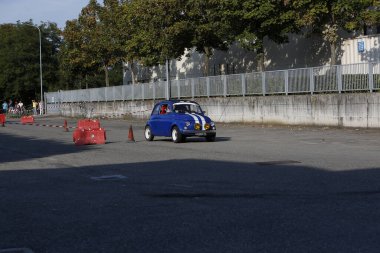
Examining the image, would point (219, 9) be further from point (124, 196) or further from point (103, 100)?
point (124, 196)

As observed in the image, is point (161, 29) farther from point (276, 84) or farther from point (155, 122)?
point (155, 122)

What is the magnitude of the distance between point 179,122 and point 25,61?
6618 centimetres

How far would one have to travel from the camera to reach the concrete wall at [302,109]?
26531mm

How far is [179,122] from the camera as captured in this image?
22266mm

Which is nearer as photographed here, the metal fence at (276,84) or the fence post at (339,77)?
the metal fence at (276,84)

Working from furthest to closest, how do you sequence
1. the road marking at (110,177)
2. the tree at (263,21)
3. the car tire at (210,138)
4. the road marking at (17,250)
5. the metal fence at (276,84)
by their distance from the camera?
the tree at (263,21), the metal fence at (276,84), the car tire at (210,138), the road marking at (110,177), the road marking at (17,250)

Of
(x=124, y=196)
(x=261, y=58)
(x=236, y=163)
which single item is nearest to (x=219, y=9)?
(x=261, y=58)

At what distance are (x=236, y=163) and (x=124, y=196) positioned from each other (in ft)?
16.5

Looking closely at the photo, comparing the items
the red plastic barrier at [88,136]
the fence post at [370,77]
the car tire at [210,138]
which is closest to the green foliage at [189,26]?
the fence post at [370,77]

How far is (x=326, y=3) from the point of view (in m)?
30.1

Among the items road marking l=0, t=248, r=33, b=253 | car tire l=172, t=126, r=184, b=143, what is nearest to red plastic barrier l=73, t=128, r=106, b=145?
car tire l=172, t=126, r=184, b=143

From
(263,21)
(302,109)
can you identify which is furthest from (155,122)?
(263,21)

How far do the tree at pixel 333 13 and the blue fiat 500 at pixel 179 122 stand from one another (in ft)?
32.8

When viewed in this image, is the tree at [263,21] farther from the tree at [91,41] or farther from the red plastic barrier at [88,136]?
the tree at [91,41]
